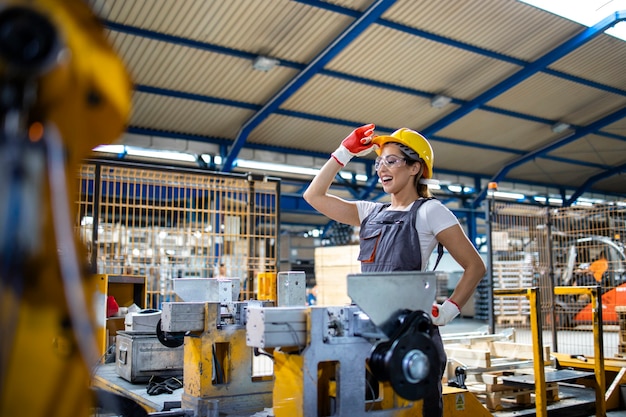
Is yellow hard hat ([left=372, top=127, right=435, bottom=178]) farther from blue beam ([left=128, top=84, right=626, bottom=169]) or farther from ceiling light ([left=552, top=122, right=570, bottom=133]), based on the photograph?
ceiling light ([left=552, top=122, right=570, bottom=133])

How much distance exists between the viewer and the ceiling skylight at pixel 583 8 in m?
9.62

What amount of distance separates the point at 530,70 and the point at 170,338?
10350 mm

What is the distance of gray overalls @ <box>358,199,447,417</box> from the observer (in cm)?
242

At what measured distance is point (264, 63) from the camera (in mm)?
9992

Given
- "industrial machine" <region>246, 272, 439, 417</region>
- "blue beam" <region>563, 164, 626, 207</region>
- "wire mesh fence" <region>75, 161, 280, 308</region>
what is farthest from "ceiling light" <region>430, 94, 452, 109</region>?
"industrial machine" <region>246, 272, 439, 417</region>

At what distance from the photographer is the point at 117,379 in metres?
3.66

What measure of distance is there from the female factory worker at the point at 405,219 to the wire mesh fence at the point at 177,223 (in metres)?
2.29

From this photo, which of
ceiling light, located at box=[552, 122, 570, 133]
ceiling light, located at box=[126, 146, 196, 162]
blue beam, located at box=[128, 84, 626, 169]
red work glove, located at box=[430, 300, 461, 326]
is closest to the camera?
red work glove, located at box=[430, 300, 461, 326]

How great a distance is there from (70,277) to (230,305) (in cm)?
208

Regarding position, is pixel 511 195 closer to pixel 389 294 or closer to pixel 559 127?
pixel 559 127

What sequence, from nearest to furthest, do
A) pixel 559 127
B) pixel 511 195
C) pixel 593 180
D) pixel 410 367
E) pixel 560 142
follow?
pixel 410 367
pixel 559 127
pixel 560 142
pixel 593 180
pixel 511 195

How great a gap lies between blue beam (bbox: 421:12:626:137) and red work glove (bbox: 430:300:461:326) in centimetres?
958

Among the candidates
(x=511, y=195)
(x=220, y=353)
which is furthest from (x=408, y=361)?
(x=511, y=195)

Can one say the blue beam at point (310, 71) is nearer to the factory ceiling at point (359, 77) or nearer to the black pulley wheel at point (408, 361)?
the factory ceiling at point (359, 77)
